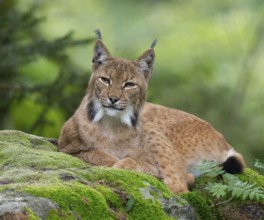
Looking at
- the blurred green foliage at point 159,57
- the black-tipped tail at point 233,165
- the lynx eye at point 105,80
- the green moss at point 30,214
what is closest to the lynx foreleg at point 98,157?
the lynx eye at point 105,80

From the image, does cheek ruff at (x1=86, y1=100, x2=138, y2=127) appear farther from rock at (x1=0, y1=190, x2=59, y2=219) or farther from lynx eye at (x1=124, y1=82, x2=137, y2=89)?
rock at (x1=0, y1=190, x2=59, y2=219)

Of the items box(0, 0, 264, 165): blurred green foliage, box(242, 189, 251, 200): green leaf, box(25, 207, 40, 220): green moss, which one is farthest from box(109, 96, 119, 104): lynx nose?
box(0, 0, 264, 165): blurred green foliage

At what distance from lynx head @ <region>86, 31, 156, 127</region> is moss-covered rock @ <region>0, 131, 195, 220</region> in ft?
2.09

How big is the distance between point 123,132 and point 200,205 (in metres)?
1.02

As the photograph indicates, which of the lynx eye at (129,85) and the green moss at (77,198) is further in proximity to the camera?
the lynx eye at (129,85)

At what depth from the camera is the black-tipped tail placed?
23.4 ft

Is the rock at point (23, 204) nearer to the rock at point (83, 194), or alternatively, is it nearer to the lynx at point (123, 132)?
the rock at point (83, 194)

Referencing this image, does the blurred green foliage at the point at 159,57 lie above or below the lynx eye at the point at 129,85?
below

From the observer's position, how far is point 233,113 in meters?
14.2

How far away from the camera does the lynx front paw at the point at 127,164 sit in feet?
21.8

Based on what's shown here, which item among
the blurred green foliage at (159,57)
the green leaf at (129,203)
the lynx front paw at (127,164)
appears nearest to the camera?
the green leaf at (129,203)

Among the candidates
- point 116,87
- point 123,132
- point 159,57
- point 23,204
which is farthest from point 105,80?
point 159,57

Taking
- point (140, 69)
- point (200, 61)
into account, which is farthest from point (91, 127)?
point (200, 61)

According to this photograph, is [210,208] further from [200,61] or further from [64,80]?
[200,61]
